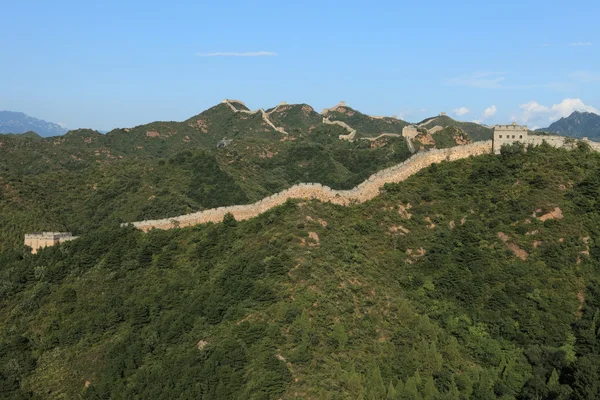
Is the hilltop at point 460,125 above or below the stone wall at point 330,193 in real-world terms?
above

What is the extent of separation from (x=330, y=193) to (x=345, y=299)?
1109cm

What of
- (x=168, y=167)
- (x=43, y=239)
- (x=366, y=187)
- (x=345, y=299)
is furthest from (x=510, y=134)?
(x=168, y=167)

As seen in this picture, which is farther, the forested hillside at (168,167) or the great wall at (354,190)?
the forested hillside at (168,167)

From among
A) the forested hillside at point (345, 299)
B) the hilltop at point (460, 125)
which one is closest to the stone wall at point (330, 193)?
the forested hillside at point (345, 299)

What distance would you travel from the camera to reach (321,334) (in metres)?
28.1

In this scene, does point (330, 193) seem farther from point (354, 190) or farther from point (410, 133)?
point (410, 133)

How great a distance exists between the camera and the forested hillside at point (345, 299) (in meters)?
27.9

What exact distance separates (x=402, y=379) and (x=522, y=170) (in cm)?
2003

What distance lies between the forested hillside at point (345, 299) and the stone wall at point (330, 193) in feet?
2.87

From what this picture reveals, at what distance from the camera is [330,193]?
133 feet

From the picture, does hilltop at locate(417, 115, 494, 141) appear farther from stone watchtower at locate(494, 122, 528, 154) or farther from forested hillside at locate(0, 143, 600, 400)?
forested hillside at locate(0, 143, 600, 400)

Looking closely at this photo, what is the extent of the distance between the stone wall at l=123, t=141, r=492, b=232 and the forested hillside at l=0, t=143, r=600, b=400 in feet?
2.87

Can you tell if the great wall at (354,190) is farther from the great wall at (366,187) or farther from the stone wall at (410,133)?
the stone wall at (410,133)

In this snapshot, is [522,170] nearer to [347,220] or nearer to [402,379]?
[347,220]
